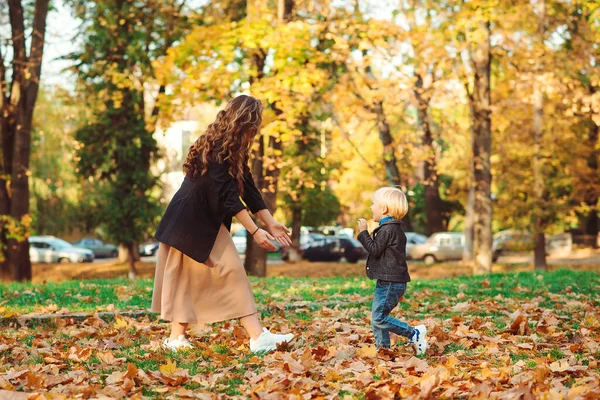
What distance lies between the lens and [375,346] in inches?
248

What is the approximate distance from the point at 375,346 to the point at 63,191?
45.7m

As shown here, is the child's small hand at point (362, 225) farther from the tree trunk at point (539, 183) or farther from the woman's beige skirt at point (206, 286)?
the tree trunk at point (539, 183)

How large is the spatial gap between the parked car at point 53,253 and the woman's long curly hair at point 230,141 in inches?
1611

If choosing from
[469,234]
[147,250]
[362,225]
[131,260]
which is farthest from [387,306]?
[147,250]

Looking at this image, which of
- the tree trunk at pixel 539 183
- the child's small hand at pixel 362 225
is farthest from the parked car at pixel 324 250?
the child's small hand at pixel 362 225

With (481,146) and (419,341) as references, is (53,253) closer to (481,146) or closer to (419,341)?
(481,146)

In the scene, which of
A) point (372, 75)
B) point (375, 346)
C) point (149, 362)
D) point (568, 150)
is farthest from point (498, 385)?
point (568, 150)

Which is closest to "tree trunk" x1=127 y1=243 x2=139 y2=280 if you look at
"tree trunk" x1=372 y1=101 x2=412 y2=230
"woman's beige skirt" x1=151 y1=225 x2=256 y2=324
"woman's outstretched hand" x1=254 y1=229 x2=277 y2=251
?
"tree trunk" x1=372 y1=101 x2=412 y2=230

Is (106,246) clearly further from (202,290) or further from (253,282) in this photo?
(202,290)

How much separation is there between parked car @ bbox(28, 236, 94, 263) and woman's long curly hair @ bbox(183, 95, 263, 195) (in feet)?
134

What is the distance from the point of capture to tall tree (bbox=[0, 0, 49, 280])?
19.0m

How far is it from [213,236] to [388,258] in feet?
4.40

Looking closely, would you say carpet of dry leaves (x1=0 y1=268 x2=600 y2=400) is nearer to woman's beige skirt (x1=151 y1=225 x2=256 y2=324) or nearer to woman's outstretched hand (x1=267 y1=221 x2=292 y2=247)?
woman's beige skirt (x1=151 y1=225 x2=256 y2=324)

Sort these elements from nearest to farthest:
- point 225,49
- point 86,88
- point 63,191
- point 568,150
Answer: point 225,49
point 86,88
point 568,150
point 63,191
